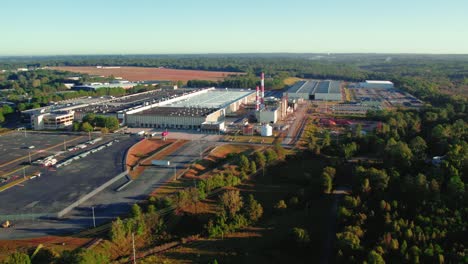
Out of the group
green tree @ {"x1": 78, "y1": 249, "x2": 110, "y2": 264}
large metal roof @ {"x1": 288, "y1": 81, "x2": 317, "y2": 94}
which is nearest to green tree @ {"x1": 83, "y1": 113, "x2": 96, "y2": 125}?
green tree @ {"x1": 78, "y1": 249, "x2": 110, "y2": 264}

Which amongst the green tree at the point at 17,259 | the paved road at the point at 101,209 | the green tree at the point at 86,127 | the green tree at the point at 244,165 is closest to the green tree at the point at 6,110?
the green tree at the point at 86,127

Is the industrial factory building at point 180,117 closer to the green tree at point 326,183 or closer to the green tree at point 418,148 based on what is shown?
the green tree at point 326,183

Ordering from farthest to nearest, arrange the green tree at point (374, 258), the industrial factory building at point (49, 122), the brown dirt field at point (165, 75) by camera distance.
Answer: the brown dirt field at point (165, 75) < the industrial factory building at point (49, 122) < the green tree at point (374, 258)

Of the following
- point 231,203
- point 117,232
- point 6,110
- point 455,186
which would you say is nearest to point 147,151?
point 231,203

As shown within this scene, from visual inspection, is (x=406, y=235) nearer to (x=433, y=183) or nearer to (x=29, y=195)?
(x=433, y=183)

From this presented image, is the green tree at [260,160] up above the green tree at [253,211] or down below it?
above

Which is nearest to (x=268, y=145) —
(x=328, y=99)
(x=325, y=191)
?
(x=325, y=191)

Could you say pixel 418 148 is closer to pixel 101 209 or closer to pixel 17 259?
pixel 101 209
